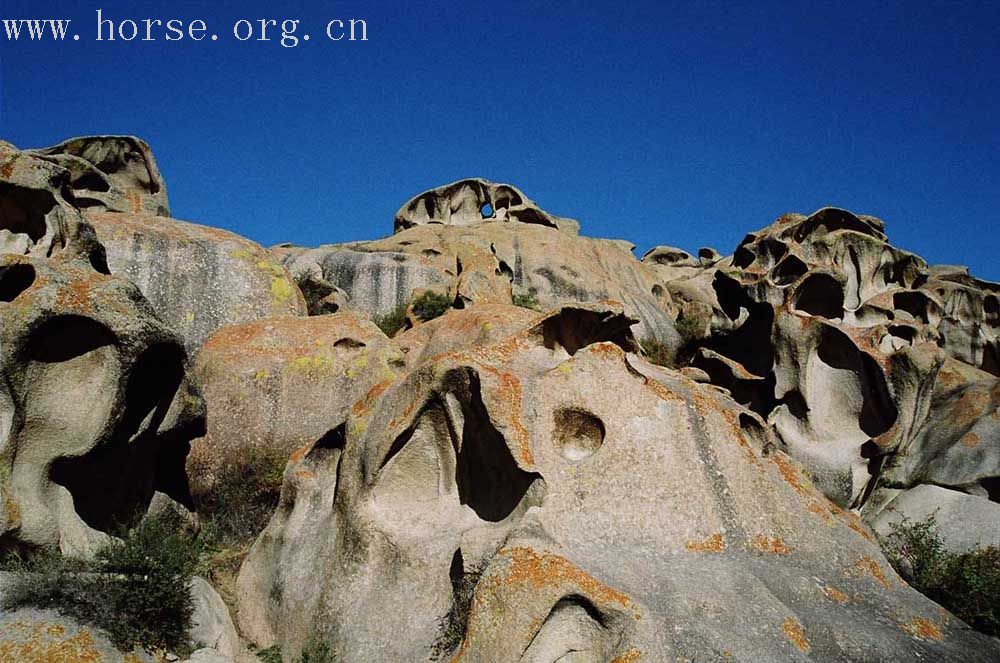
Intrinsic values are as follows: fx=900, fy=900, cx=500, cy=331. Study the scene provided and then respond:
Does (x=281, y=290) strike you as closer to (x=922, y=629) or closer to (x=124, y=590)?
(x=124, y=590)

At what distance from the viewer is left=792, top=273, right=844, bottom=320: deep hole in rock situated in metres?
14.2

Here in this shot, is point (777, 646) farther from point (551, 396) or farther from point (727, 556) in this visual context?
point (551, 396)

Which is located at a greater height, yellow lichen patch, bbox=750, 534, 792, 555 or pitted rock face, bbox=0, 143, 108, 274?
pitted rock face, bbox=0, 143, 108, 274

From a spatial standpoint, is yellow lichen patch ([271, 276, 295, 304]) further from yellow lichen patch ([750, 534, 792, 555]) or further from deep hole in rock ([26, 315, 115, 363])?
yellow lichen patch ([750, 534, 792, 555])

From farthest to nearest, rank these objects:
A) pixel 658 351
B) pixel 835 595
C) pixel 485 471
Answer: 1. pixel 658 351
2. pixel 485 471
3. pixel 835 595

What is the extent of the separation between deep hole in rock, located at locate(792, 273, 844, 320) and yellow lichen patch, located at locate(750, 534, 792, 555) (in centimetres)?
779

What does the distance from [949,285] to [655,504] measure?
17330 mm

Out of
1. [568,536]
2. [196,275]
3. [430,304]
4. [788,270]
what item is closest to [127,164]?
[196,275]

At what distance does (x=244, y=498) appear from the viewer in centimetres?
997

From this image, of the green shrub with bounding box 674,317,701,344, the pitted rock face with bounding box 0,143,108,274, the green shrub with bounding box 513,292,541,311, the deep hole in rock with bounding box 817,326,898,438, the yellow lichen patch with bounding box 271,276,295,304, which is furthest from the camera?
the green shrub with bounding box 674,317,701,344

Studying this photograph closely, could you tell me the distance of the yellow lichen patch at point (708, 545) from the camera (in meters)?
6.62

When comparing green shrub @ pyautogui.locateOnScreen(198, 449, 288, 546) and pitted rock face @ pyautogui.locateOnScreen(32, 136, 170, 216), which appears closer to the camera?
green shrub @ pyautogui.locateOnScreen(198, 449, 288, 546)

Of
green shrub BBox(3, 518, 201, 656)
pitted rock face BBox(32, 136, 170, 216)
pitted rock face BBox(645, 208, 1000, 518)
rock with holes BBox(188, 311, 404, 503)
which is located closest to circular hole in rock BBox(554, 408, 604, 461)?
green shrub BBox(3, 518, 201, 656)

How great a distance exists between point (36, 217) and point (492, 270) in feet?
30.5
